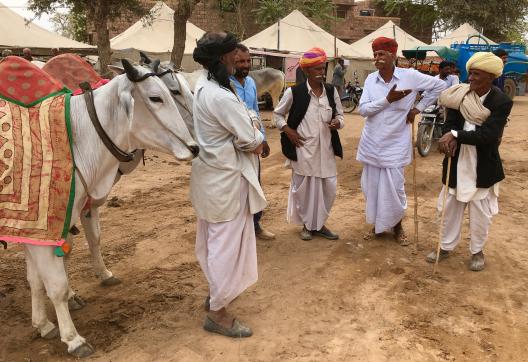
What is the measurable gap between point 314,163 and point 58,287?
2.57m

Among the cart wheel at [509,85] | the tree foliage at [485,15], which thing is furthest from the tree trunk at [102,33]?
the tree foliage at [485,15]

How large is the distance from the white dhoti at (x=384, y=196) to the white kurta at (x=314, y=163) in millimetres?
360

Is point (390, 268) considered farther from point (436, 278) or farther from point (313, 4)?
point (313, 4)

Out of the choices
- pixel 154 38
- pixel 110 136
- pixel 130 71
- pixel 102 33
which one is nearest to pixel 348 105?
pixel 154 38

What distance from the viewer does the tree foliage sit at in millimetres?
25203

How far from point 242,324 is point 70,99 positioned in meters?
1.78

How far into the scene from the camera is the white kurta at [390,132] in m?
4.36

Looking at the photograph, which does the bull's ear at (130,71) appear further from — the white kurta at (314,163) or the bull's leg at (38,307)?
the white kurta at (314,163)

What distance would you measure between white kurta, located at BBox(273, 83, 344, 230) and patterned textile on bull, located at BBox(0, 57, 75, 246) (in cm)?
230

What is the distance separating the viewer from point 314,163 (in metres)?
4.56

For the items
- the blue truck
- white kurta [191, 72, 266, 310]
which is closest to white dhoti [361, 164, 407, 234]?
white kurta [191, 72, 266, 310]

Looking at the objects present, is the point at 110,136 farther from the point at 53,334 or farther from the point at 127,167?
the point at 53,334

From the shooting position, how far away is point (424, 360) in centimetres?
278

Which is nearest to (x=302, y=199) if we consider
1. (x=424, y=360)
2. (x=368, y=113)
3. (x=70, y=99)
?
(x=368, y=113)
